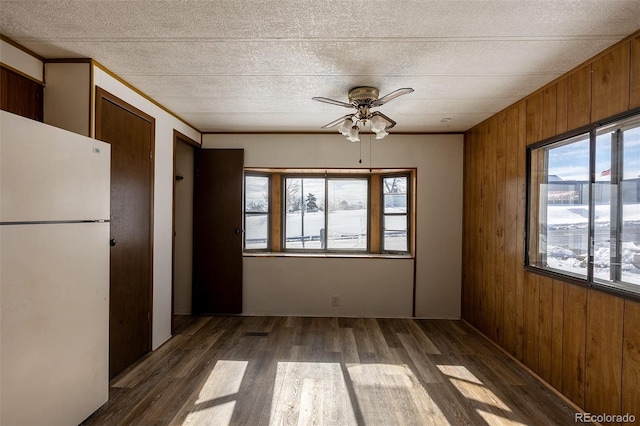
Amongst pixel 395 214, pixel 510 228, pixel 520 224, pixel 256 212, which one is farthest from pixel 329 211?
pixel 520 224

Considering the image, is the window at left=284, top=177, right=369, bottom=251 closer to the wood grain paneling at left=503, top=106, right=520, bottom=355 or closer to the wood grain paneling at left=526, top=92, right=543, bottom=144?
the wood grain paneling at left=503, top=106, right=520, bottom=355

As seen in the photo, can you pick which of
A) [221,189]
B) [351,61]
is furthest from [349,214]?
[351,61]

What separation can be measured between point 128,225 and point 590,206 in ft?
11.5

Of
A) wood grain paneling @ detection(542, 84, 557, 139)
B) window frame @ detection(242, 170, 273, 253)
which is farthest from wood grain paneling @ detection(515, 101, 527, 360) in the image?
window frame @ detection(242, 170, 273, 253)

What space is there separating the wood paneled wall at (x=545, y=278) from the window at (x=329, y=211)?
1011 mm

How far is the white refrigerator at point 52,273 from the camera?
1650mm

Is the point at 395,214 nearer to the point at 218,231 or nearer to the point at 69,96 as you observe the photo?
the point at 218,231

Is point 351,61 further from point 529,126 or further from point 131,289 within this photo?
point 131,289

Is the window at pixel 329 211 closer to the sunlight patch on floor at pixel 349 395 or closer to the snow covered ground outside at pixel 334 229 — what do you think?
the snow covered ground outside at pixel 334 229

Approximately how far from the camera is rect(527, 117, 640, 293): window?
2.01 metres

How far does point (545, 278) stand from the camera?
2.76 metres

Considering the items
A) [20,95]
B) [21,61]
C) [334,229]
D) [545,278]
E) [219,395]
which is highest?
[21,61]

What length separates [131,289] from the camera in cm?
296

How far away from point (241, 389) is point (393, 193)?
327cm
